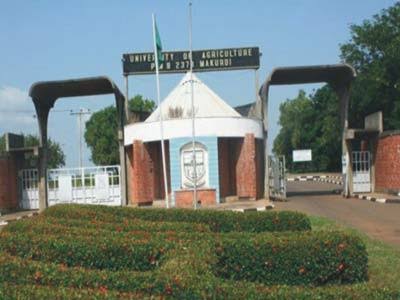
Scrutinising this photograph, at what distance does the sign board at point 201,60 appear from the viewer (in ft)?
81.9

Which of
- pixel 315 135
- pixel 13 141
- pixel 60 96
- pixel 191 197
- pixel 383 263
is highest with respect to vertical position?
pixel 60 96

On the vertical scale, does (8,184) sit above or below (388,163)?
below

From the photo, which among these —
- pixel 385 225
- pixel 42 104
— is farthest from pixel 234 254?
pixel 42 104

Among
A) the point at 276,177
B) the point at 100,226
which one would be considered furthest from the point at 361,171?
the point at 100,226

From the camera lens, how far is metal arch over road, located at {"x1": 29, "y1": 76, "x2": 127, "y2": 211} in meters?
23.6

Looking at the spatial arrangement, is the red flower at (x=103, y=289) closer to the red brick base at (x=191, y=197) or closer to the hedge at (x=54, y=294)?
the hedge at (x=54, y=294)

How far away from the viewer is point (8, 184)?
25641mm

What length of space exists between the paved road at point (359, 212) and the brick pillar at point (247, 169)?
1210 millimetres

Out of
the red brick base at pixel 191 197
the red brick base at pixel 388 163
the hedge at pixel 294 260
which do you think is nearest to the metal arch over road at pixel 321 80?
the red brick base at pixel 388 163

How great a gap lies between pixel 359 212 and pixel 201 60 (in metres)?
10.6

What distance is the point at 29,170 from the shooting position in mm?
26625

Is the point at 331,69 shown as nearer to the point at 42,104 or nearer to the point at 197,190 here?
the point at 197,190

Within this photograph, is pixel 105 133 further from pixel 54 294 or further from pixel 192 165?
pixel 54 294

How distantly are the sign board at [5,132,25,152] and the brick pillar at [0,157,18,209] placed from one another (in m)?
0.54
